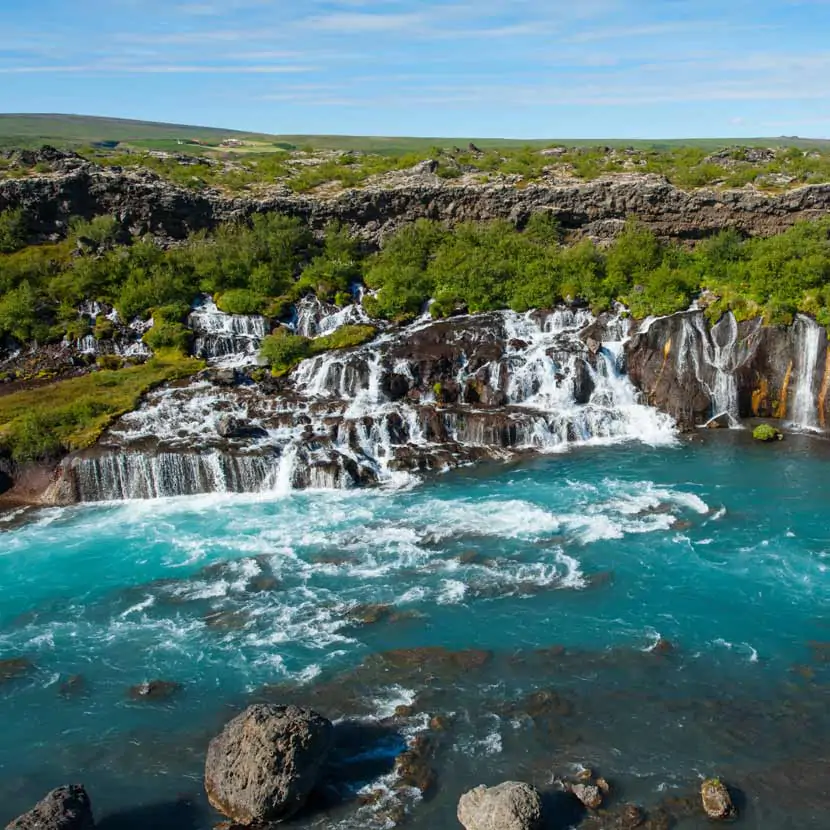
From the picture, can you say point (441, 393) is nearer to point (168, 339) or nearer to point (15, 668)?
point (168, 339)

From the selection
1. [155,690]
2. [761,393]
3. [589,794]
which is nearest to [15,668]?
[155,690]

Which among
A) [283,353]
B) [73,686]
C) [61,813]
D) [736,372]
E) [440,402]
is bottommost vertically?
[73,686]

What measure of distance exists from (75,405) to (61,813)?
82.0 ft

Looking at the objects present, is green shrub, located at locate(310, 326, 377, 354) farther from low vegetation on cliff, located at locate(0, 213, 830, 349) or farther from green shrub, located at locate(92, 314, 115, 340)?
green shrub, located at locate(92, 314, 115, 340)

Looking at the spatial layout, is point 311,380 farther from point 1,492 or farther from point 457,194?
point 457,194

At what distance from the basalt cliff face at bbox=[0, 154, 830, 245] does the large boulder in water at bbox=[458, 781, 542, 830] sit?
1754 inches

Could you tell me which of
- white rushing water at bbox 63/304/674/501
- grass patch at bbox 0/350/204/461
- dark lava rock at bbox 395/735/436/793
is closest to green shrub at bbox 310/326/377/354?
white rushing water at bbox 63/304/674/501

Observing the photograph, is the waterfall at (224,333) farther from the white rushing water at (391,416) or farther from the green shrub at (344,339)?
the green shrub at (344,339)

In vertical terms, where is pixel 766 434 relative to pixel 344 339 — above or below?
below

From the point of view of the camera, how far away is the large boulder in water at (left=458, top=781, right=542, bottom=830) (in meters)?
15.6

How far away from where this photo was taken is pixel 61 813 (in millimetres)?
15602

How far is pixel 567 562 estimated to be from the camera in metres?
26.8

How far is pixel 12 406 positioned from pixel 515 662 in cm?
2908

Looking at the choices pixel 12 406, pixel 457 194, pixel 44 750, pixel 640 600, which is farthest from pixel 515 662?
pixel 457 194
